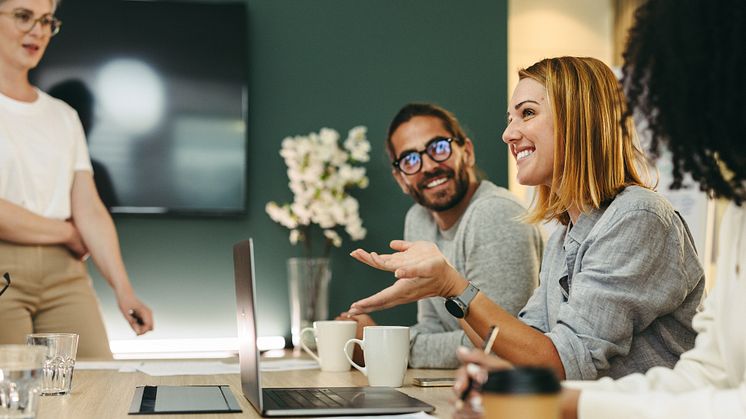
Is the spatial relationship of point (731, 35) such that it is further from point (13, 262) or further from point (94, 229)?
point (94, 229)

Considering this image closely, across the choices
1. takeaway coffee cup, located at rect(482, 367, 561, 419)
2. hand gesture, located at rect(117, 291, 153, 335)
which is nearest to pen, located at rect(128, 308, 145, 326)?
hand gesture, located at rect(117, 291, 153, 335)

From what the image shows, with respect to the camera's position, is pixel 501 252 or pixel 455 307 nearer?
pixel 455 307

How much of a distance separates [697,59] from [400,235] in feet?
9.62

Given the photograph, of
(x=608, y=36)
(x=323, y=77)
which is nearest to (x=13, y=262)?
(x=323, y=77)

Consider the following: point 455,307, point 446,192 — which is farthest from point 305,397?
point 446,192

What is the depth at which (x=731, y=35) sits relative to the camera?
3.17ft

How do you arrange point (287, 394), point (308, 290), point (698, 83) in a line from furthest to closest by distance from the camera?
1. point (308, 290)
2. point (287, 394)
3. point (698, 83)

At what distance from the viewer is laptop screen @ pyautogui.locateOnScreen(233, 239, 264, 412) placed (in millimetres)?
1218

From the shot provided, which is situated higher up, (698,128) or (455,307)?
(698,128)

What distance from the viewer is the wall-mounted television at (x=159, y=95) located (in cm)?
364

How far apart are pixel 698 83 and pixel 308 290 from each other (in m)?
2.66

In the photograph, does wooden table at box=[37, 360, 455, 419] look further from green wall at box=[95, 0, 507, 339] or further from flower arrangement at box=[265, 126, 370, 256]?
green wall at box=[95, 0, 507, 339]

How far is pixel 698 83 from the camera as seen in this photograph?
0.98 m

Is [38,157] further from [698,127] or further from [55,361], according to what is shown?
[698,127]
